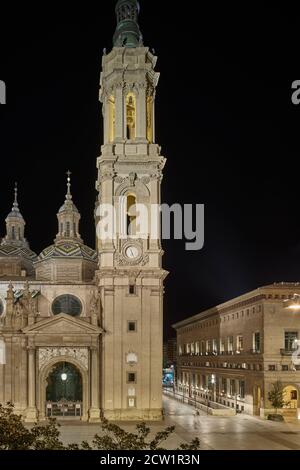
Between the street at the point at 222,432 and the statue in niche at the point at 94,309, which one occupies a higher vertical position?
the statue in niche at the point at 94,309

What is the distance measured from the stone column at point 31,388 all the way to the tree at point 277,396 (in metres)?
21.2

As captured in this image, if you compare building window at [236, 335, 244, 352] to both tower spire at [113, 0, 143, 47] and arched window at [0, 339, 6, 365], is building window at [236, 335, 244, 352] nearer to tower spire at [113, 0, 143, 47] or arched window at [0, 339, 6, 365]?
arched window at [0, 339, 6, 365]

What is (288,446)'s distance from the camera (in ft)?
161

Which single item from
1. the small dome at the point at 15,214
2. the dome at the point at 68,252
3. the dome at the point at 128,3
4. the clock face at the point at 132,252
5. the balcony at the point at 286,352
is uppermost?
the dome at the point at 128,3

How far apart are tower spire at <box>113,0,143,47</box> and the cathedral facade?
5.87 feet

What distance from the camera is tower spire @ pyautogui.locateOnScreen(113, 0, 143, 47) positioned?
239 feet

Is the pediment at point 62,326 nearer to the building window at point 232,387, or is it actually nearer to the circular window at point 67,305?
the circular window at point 67,305

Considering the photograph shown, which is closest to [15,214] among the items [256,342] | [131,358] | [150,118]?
[150,118]

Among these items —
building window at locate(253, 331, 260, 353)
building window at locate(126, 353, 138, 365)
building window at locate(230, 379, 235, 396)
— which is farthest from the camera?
building window at locate(230, 379, 235, 396)

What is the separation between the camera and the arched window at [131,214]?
68.2m

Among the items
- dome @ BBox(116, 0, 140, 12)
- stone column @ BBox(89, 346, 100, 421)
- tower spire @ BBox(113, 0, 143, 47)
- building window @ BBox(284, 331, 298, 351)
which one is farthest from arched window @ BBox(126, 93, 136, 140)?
building window @ BBox(284, 331, 298, 351)

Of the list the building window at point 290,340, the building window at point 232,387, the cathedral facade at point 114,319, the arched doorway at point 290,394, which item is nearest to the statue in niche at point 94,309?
the cathedral facade at point 114,319

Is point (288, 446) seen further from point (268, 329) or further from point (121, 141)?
point (121, 141)
